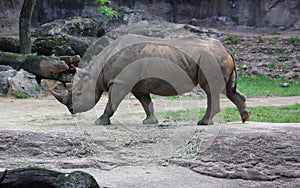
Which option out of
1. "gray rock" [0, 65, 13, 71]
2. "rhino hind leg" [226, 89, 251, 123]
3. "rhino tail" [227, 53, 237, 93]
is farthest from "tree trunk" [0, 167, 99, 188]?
"gray rock" [0, 65, 13, 71]

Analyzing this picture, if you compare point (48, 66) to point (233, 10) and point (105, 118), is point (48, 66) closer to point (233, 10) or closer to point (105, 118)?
point (105, 118)

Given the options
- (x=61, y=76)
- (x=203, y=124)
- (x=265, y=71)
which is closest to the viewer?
(x=203, y=124)

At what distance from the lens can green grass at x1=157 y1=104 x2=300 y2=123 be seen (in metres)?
9.81

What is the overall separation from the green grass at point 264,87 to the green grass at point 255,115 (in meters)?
3.88

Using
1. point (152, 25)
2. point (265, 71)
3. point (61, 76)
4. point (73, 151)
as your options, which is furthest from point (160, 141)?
point (152, 25)

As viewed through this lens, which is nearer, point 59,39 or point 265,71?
point 59,39

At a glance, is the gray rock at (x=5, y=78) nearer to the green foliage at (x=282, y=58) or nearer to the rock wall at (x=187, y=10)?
the green foliage at (x=282, y=58)

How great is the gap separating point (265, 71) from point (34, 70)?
27.0 feet

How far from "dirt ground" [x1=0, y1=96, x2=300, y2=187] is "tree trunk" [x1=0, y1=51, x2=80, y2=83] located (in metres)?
6.81

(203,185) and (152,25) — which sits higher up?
(203,185)

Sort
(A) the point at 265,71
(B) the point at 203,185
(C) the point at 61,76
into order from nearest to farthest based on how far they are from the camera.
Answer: (B) the point at 203,185
(C) the point at 61,76
(A) the point at 265,71

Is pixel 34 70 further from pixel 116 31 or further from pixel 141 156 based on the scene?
pixel 141 156

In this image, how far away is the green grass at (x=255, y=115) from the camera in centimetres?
981

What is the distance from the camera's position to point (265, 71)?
1931cm
